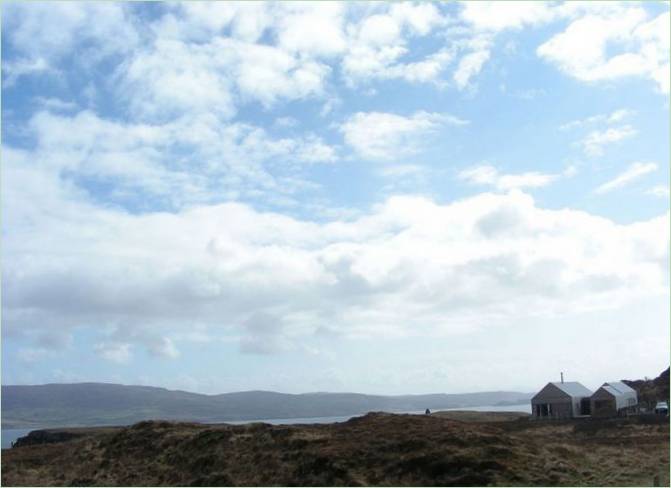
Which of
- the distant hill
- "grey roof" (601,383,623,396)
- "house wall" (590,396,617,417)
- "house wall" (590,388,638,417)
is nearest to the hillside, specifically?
"house wall" (590,396,617,417)

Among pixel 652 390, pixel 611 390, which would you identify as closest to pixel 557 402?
pixel 611 390

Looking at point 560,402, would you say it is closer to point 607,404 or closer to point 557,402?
point 557,402

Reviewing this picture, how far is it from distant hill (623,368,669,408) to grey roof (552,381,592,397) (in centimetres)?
714

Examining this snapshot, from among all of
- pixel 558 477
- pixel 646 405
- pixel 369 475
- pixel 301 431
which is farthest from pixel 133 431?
pixel 646 405

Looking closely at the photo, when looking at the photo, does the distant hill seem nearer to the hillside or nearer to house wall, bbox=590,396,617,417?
house wall, bbox=590,396,617,417

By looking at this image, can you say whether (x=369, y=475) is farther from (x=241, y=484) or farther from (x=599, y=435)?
(x=599, y=435)

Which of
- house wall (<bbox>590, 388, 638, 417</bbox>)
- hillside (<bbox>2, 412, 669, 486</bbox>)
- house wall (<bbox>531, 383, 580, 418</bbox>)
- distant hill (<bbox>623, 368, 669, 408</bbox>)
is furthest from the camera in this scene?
distant hill (<bbox>623, 368, 669, 408</bbox>)

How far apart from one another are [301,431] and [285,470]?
7.18 m

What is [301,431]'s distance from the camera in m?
45.7

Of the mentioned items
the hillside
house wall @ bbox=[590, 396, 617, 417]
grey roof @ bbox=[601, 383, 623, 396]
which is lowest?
the hillside

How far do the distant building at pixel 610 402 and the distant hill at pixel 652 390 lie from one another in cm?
472

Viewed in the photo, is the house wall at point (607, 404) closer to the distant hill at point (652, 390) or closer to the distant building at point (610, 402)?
the distant building at point (610, 402)

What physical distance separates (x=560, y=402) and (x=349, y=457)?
45835mm

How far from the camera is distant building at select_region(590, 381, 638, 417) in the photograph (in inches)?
2938
